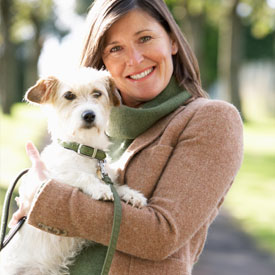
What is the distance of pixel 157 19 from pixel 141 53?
0.82ft

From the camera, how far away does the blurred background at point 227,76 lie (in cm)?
916

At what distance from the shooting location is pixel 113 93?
311 centimetres

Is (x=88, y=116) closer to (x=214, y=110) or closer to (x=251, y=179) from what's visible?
(x=214, y=110)

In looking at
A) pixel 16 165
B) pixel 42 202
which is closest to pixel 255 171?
pixel 16 165

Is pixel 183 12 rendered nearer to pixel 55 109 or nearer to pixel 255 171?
pixel 255 171

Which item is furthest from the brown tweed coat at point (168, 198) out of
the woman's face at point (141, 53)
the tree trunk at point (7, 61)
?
the tree trunk at point (7, 61)

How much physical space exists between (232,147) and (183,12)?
2112cm

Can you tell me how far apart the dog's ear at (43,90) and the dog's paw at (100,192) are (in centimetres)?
84

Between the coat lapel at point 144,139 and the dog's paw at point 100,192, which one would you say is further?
the coat lapel at point 144,139

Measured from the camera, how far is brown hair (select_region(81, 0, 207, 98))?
9.00 feet

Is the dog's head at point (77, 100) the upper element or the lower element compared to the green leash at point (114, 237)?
upper

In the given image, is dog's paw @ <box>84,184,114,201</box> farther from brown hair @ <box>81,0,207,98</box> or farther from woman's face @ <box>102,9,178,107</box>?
brown hair @ <box>81,0,207,98</box>

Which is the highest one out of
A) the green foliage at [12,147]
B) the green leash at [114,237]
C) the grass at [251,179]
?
the green leash at [114,237]

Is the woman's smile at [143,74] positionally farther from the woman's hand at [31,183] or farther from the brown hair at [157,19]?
the woman's hand at [31,183]
